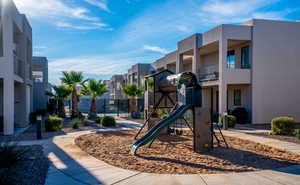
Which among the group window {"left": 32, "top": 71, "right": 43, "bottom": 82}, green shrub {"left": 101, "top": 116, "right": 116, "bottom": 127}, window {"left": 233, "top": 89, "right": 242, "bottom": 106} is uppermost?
window {"left": 32, "top": 71, "right": 43, "bottom": 82}

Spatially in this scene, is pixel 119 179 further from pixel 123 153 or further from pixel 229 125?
pixel 229 125

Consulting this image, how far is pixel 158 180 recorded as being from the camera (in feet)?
17.2

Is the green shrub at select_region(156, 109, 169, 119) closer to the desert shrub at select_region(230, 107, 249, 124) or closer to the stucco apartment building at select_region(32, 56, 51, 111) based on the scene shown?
the desert shrub at select_region(230, 107, 249, 124)

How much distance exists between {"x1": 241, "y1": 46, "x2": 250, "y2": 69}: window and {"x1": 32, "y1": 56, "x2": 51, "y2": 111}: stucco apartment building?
20340 mm

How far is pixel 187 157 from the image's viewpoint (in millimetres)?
7539

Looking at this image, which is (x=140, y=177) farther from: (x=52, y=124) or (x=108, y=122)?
(x=108, y=122)

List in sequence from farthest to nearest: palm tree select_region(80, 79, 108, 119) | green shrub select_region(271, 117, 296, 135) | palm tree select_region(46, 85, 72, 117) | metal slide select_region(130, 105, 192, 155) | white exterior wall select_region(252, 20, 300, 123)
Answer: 1. palm tree select_region(46, 85, 72, 117)
2. palm tree select_region(80, 79, 108, 119)
3. white exterior wall select_region(252, 20, 300, 123)
4. green shrub select_region(271, 117, 296, 135)
5. metal slide select_region(130, 105, 192, 155)

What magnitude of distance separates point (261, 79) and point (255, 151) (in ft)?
36.1

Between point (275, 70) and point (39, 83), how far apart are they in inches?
900

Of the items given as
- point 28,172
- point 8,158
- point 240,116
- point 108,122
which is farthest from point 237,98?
point 8,158

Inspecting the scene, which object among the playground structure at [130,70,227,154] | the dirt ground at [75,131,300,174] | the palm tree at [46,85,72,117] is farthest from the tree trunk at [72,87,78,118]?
the playground structure at [130,70,227,154]

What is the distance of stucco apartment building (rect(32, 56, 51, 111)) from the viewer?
81.5 feet

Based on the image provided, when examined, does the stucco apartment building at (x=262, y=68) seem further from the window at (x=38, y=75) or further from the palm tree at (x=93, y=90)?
the window at (x=38, y=75)

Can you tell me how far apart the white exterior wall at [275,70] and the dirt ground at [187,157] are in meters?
9.13
